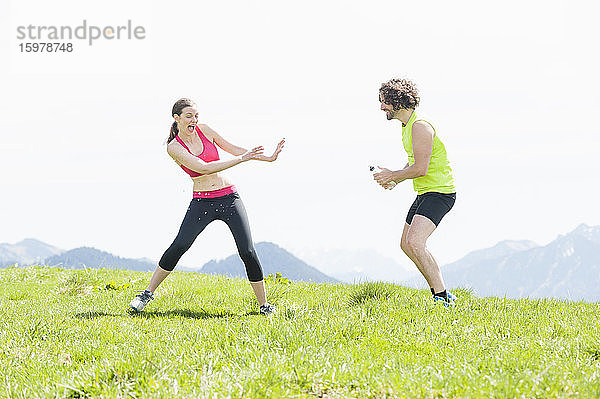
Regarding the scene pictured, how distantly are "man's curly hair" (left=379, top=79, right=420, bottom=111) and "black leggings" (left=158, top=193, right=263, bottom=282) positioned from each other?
2353 mm

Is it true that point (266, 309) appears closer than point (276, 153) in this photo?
No

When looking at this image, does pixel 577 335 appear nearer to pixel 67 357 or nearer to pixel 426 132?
pixel 426 132

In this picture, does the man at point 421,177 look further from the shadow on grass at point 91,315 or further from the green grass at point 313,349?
the shadow on grass at point 91,315

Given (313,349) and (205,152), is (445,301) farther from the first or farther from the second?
(205,152)

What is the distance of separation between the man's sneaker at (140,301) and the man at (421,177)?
3.52 m

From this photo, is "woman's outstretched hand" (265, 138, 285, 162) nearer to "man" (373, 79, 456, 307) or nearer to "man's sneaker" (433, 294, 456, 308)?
"man" (373, 79, 456, 307)

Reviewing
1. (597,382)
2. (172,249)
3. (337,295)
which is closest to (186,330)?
(172,249)

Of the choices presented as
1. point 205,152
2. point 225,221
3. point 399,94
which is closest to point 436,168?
point 399,94

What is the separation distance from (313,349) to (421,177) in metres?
3.43

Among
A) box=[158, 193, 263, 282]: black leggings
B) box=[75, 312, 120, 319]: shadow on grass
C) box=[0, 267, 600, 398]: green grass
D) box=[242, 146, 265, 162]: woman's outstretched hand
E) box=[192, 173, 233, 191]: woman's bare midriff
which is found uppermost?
box=[242, 146, 265, 162]: woman's outstretched hand

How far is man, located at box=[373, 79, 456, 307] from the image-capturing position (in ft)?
23.9

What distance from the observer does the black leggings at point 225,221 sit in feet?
24.3

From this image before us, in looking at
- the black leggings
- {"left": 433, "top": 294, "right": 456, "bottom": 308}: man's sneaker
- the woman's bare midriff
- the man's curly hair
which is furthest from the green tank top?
the woman's bare midriff

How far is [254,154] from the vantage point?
718 centimetres
